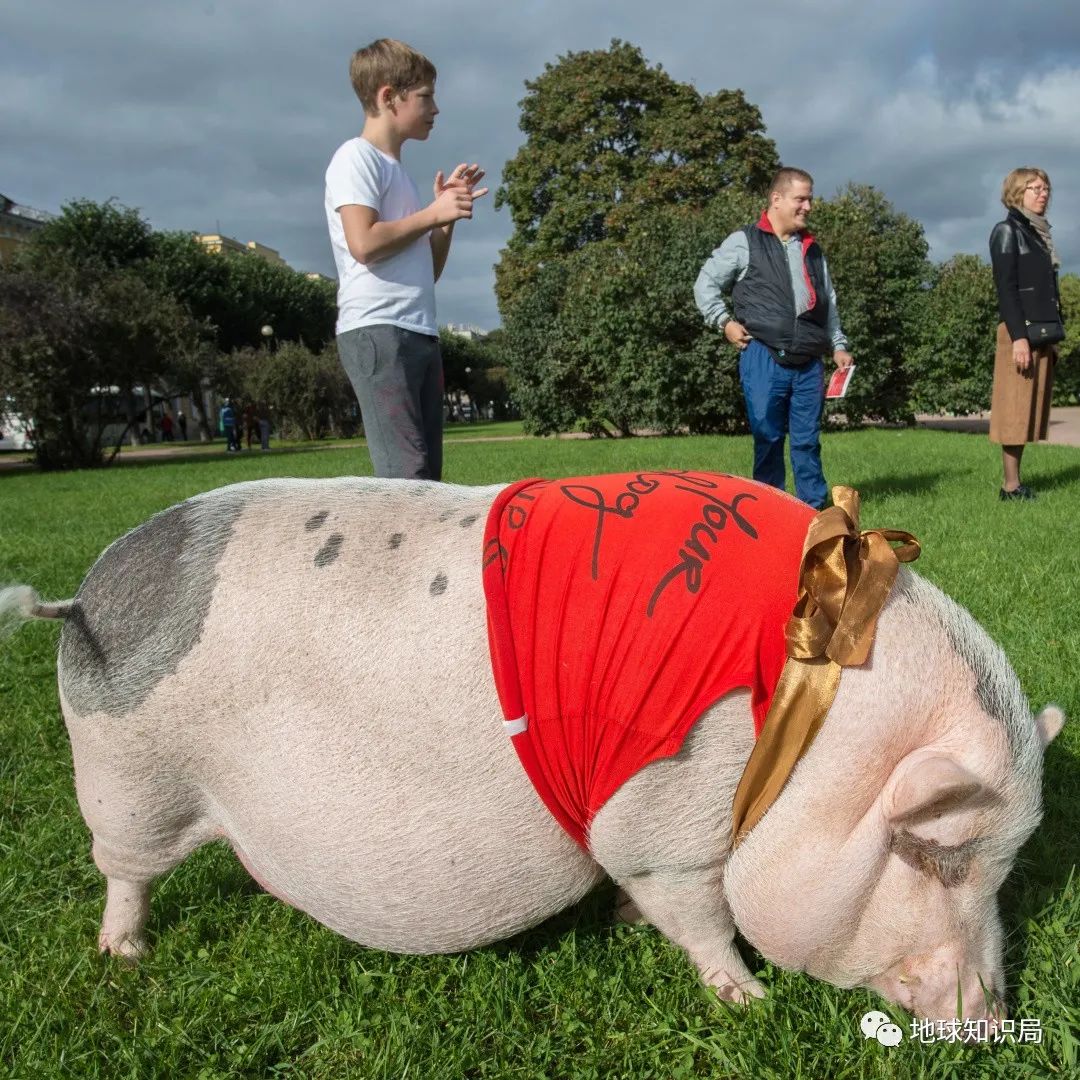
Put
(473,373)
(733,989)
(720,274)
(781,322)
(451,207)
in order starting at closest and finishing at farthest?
(733,989), (451,207), (781,322), (720,274), (473,373)

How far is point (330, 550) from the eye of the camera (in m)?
1.91

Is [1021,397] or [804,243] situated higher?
[804,243]

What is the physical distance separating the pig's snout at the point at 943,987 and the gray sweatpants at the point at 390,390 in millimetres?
2493

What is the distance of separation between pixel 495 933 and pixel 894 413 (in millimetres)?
23585

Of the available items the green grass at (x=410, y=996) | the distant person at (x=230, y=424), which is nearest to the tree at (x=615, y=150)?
the distant person at (x=230, y=424)

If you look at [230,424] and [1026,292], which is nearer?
[1026,292]

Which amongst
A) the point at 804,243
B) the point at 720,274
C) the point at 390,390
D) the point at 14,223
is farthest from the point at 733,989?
the point at 14,223

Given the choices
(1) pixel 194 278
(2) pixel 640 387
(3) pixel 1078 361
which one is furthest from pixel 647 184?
(1) pixel 194 278

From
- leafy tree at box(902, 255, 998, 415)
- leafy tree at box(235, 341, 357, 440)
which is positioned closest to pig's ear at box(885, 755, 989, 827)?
leafy tree at box(902, 255, 998, 415)

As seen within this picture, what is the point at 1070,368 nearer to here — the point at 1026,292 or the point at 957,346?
the point at 957,346

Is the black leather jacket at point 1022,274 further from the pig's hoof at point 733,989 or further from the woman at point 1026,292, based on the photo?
the pig's hoof at point 733,989

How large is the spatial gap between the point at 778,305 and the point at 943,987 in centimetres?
521

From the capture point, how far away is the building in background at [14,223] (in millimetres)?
52125

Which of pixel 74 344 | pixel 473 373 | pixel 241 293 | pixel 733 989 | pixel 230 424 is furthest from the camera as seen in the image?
pixel 473 373
